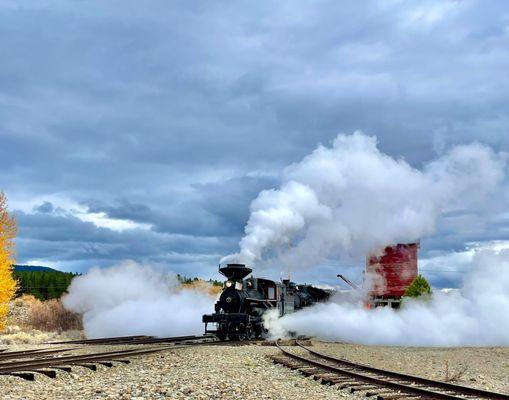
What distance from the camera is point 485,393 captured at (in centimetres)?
1203

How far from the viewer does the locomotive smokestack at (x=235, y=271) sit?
31891 mm

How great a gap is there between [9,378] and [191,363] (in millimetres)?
5722

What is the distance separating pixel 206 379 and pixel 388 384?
4.33m

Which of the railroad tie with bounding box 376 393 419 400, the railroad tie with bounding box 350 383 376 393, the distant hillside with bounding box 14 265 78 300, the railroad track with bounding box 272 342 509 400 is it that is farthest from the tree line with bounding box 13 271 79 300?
the railroad tie with bounding box 376 393 419 400

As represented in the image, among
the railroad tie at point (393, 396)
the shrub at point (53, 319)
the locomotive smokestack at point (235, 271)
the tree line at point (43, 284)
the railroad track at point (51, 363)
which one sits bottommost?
the railroad tie at point (393, 396)

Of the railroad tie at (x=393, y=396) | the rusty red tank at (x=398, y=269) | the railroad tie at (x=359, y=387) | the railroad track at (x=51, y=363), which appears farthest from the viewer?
the rusty red tank at (x=398, y=269)

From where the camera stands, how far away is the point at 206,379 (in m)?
14.6

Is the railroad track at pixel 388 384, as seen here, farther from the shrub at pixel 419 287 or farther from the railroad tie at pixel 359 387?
the shrub at pixel 419 287

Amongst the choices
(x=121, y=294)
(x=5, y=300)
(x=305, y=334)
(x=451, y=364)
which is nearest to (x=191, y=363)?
(x=451, y=364)

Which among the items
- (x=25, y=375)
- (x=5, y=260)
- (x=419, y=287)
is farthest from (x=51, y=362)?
(x=419, y=287)

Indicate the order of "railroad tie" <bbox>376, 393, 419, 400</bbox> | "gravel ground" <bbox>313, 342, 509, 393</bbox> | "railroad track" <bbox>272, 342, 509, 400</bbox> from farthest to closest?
1. "gravel ground" <bbox>313, 342, 509, 393</bbox>
2. "railroad track" <bbox>272, 342, 509, 400</bbox>
3. "railroad tie" <bbox>376, 393, 419, 400</bbox>

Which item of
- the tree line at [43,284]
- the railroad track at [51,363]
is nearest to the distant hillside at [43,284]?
the tree line at [43,284]

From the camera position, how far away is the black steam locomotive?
31094mm

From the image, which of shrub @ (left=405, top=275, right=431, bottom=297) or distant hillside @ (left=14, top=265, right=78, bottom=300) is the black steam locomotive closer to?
shrub @ (left=405, top=275, right=431, bottom=297)
